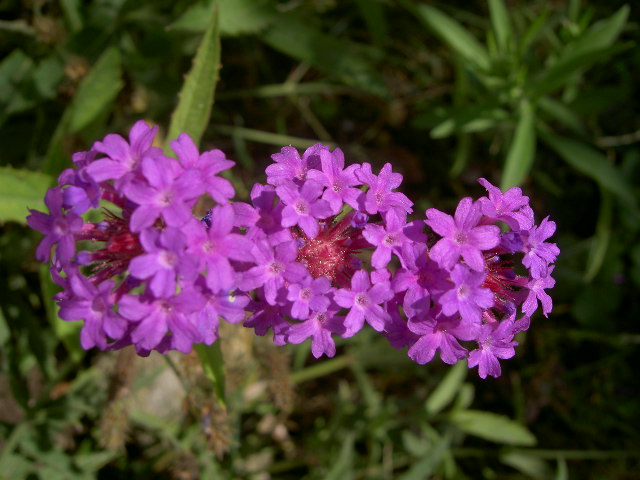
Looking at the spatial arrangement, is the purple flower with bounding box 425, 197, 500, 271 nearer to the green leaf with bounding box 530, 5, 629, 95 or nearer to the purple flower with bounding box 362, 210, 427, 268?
the purple flower with bounding box 362, 210, 427, 268

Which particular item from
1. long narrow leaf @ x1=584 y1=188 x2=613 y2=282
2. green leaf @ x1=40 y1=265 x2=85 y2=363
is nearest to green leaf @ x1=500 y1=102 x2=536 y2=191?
long narrow leaf @ x1=584 y1=188 x2=613 y2=282

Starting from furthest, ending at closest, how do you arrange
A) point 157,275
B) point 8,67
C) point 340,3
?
point 340,3 → point 8,67 → point 157,275

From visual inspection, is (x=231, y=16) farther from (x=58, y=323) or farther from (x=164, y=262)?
(x=164, y=262)

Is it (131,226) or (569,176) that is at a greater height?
(131,226)

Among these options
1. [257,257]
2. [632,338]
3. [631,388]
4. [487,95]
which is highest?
[257,257]

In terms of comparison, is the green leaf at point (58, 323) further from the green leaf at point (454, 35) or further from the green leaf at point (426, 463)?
the green leaf at point (454, 35)

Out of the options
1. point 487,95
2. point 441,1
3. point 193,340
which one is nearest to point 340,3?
point 441,1

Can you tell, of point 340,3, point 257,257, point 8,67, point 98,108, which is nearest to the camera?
point 257,257

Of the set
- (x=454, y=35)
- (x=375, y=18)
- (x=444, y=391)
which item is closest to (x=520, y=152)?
(x=454, y=35)

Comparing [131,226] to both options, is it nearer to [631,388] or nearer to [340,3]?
[340,3]
